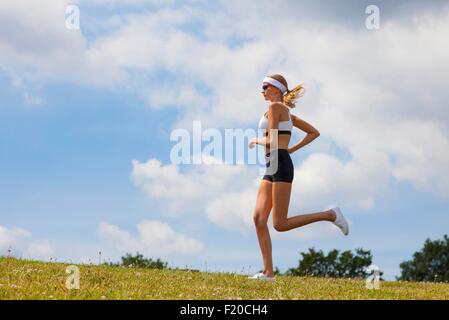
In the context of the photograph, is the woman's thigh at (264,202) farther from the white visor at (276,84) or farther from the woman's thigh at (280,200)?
the white visor at (276,84)

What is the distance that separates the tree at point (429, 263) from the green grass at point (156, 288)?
7569cm

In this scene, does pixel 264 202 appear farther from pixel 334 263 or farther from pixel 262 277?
pixel 334 263

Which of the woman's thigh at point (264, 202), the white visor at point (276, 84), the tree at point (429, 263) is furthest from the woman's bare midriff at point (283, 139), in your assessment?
the tree at point (429, 263)

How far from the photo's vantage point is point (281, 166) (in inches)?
543

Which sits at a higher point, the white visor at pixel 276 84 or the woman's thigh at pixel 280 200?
the white visor at pixel 276 84

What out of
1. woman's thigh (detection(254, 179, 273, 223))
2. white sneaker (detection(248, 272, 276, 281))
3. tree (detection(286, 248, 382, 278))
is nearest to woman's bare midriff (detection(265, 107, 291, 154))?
woman's thigh (detection(254, 179, 273, 223))

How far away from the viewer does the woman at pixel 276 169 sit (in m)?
13.8

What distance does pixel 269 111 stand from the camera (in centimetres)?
1384

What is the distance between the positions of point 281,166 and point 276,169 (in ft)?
0.41

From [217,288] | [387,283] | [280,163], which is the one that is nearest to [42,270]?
[217,288]

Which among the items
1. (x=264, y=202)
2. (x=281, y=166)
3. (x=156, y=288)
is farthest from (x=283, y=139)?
(x=156, y=288)

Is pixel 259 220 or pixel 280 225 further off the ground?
pixel 259 220
